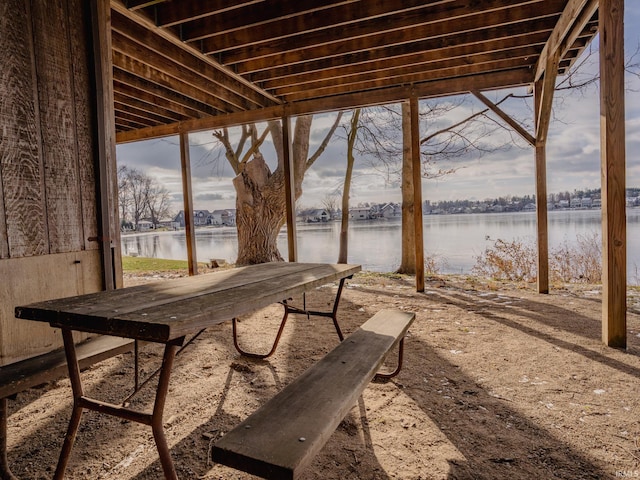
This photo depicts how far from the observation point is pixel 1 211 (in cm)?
219

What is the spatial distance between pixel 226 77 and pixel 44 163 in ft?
10.9

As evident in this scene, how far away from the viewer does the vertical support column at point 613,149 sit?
2.80m

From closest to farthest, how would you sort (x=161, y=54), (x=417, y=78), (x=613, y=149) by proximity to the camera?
(x=613, y=149) < (x=161, y=54) < (x=417, y=78)

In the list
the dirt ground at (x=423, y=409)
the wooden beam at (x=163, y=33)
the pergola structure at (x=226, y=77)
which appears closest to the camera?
the dirt ground at (x=423, y=409)

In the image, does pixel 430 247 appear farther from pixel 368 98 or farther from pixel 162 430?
pixel 162 430

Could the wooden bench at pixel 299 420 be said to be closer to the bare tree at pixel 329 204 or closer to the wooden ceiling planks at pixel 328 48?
the wooden ceiling planks at pixel 328 48

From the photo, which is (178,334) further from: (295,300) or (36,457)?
(295,300)

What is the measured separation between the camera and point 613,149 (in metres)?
2.83

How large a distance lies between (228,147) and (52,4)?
10230 millimetres

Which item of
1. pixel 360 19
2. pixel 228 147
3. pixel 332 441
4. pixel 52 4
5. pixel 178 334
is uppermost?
pixel 228 147

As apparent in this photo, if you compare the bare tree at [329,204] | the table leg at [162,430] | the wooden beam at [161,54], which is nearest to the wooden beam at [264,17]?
the wooden beam at [161,54]

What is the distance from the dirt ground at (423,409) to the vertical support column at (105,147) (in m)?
0.82

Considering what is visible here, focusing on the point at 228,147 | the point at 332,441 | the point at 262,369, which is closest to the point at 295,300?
the point at 262,369

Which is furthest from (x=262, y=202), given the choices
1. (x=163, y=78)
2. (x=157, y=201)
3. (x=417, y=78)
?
(x=157, y=201)
